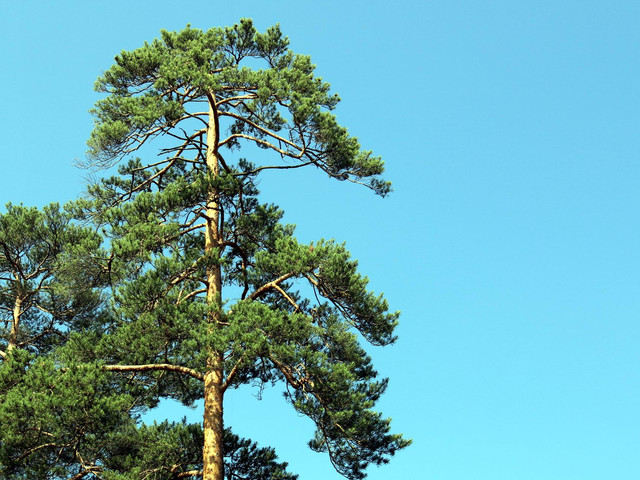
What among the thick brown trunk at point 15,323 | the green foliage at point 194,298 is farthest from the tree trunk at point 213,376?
the thick brown trunk at point 15,323

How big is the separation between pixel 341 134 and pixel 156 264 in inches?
180

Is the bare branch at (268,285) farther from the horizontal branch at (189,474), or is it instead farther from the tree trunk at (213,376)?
the horizontal branch at (189,474)

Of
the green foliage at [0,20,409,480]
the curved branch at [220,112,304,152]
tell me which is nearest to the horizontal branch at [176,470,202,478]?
the green foliage at [0,20,409,480]

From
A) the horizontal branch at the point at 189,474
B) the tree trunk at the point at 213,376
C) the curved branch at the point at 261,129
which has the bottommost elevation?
the horizontal branch at the point at 189,474

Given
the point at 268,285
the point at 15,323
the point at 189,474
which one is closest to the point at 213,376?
the point at 189,474

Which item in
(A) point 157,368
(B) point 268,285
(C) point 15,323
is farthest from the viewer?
(C) point 15,323

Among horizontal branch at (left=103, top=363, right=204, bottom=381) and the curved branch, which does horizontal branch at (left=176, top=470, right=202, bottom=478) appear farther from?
the curved branch

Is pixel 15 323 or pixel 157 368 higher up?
pixel 15 323

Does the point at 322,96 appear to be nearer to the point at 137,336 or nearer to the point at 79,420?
the point at 137,336

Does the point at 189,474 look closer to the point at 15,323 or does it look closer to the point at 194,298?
the point at 194,298

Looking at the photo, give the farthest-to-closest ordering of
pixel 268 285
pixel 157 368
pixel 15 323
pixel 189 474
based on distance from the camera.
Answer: pixel 15 323
pixel 268 285
pixel 157 368
pixel 189 474

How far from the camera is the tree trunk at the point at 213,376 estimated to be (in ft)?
44.0

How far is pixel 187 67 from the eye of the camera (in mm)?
15320

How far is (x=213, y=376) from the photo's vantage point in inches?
555
